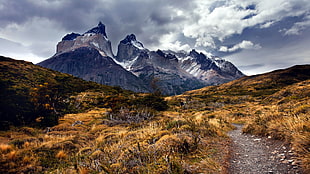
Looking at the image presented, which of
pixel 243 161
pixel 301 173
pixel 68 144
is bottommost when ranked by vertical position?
pixel 68 144

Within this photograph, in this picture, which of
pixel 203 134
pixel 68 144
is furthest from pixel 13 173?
pixel 203 134

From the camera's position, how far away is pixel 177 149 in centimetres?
472

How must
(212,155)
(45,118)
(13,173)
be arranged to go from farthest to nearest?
(45,118), (13,173), (212,155)

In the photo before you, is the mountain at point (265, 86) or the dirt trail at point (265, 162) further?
the mountain at point (265, 86)

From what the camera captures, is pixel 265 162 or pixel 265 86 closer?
pixel 265 162

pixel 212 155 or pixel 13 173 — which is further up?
pixel 212 155

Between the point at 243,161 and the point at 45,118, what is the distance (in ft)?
60.0

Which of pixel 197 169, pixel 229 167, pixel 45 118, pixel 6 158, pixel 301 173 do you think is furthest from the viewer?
pixel 45 118

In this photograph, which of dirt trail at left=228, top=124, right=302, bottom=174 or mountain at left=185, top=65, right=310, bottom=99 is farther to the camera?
mountain at left=185, top=65, right=310, bottom=99

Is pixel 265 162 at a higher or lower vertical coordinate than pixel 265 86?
lower

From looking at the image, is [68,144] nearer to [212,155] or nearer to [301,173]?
[212,155]

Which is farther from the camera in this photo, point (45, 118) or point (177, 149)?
point (45, 118)

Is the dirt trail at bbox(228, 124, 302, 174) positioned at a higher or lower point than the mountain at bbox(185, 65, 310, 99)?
lower

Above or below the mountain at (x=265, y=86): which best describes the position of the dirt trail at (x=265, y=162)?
below
